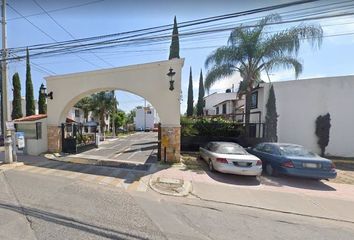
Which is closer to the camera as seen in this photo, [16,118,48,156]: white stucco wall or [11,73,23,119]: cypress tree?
[16,118,48,156]: white stucco wall

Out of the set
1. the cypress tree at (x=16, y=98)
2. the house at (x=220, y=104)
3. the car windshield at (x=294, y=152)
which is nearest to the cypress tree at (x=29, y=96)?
the cypress tree at (x=16, y=98)

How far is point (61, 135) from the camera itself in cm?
1282

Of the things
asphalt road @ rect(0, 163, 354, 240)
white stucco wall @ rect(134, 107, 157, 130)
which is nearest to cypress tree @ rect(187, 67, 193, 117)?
asphalt road @ rect(0, 163, 354, 240)

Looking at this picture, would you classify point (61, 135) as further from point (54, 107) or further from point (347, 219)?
point (347, 219)

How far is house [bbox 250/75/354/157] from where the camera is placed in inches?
512

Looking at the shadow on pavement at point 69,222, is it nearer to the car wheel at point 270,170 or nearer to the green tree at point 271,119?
the car wheel at point 270,170

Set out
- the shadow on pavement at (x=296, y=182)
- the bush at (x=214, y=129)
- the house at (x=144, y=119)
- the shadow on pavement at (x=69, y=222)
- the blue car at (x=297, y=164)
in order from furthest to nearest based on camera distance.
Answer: the house at (x=144, y=119) < the bush at (x=214, y=129) < the blue car at (x=297, y=164) < the shadow on pavement at (x=296, y=182) < the shadow on pavement at (x=69, y=222)

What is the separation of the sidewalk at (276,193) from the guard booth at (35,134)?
27.3 feet

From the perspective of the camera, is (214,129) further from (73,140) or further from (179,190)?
(73,140)

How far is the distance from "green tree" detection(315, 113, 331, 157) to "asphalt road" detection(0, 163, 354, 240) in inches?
404

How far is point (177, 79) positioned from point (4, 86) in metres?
8.52

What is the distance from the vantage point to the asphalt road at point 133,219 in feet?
12.2

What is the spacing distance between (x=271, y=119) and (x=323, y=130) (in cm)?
314

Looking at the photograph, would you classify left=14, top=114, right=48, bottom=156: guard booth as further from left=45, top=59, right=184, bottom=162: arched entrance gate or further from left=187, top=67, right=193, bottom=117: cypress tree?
left=187, top=67, right=193, bottom=117: cypress tree
